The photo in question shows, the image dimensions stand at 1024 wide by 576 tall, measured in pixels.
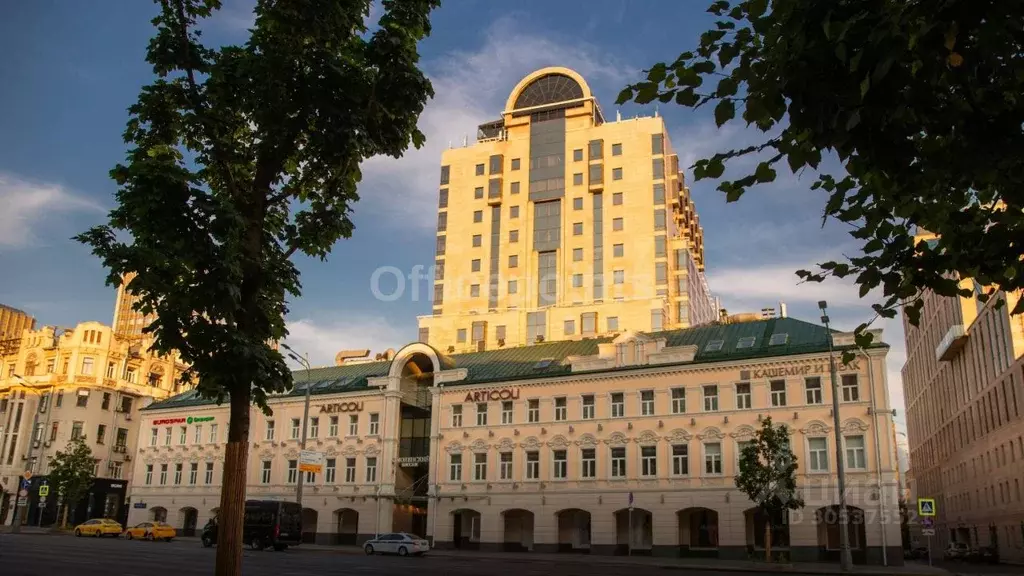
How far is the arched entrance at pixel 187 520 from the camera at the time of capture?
62.7m

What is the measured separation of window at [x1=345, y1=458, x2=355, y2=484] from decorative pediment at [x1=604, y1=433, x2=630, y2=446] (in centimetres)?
1936

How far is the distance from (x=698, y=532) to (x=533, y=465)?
35.9 ft

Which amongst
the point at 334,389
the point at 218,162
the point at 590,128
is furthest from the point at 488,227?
the point at 218,162

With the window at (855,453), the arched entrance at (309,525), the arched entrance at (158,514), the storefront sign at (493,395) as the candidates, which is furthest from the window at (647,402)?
the arched entrance at (158,514)

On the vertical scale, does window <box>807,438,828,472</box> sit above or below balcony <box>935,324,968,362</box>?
below

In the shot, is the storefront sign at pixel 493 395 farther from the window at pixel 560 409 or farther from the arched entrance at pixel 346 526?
the arched entrance at pixel 346 526

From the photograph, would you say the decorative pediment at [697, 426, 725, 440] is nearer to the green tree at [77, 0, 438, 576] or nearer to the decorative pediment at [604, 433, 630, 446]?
the decorative pediment at [604, 433, 630, 446]

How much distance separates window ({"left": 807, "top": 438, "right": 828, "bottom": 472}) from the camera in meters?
42.6

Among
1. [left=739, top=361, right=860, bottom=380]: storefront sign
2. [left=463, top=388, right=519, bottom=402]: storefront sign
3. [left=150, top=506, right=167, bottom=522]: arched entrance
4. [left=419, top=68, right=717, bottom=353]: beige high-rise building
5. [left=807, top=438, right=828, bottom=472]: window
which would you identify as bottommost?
[left=150, top=506, right=167, bottom=522]: arched entrance

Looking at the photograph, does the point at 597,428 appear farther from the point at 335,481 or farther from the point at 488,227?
the point at 488,227

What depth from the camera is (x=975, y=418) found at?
230 feet

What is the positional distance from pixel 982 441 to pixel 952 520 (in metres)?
20.5

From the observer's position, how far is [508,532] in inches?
2037

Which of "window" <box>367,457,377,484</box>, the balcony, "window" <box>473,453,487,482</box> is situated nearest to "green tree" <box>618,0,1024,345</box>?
"window" <box>473,453,487,482</box>
